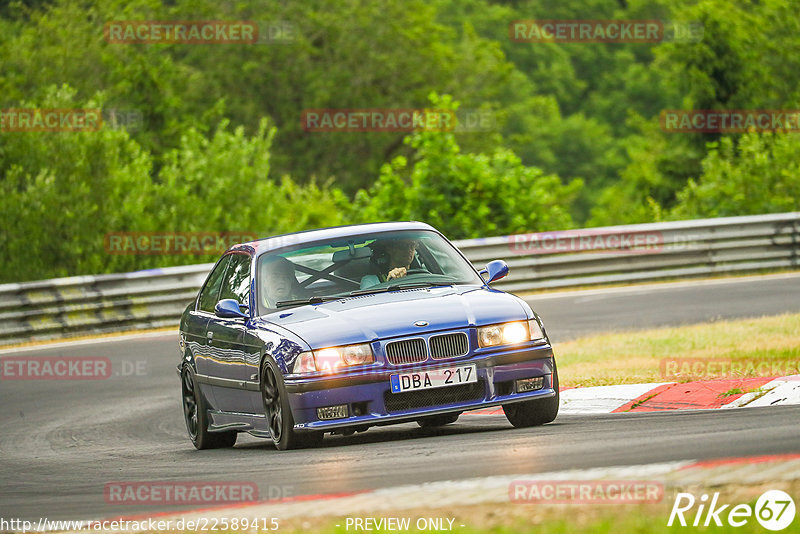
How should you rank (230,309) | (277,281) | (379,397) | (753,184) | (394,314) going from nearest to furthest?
1. (379,397)
2. (394,314)
3. (230,309)
4. (277,281)
5. (753,184)

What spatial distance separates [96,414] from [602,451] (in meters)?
7.67

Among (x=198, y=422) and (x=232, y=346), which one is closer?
(x=232, y=346)

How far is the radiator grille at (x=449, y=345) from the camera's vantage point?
904 cm

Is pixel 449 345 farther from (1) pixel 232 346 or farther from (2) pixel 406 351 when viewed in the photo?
(1) pixel 232 346

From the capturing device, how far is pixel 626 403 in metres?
10.8

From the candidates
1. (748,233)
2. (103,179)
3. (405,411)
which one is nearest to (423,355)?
(405,411)

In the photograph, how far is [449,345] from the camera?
9062mm

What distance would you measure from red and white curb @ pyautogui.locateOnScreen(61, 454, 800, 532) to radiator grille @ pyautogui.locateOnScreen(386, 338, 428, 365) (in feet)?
7.47

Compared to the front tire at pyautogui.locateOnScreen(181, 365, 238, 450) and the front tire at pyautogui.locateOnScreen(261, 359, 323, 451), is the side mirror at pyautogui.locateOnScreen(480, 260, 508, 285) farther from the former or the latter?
the front tire at pyautogui.locateOnScreen(181, 365, 238, 450)

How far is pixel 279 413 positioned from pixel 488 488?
125 inches

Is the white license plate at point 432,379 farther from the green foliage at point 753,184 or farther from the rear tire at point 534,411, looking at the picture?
the green foliage at point 753,184

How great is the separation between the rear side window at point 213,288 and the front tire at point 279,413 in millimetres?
1683

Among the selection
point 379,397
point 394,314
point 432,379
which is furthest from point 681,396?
point 379,397

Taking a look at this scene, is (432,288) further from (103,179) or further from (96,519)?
(103,179)
